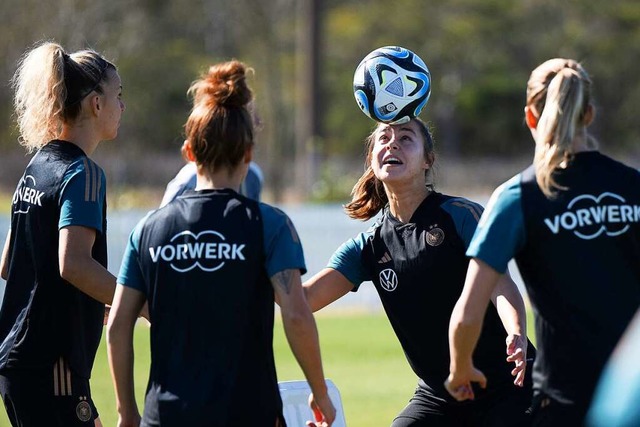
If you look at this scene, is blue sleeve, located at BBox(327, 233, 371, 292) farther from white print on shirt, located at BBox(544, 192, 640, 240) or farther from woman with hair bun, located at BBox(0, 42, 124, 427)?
white print on shirt, located at BBox(544, 192, 640, 240)

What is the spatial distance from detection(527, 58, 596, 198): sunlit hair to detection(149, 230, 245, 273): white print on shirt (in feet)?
3.67

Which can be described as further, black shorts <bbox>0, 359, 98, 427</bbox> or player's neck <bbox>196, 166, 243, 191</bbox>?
black shorts <bbox>0, 359, 98, 427</bbox>

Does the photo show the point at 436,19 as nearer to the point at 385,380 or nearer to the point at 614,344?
the point at 385,380

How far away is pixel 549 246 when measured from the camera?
3.86m

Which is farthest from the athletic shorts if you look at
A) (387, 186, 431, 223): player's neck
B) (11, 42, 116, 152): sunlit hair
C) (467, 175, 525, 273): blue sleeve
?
(11, 42, 116, 152): sunlit hair

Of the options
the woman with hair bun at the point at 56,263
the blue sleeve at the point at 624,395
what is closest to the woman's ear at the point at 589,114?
the blue sleeve at the point at 624,395

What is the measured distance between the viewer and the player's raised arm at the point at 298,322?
387 centimetres

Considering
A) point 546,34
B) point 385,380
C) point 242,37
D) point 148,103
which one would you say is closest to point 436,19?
point 546,34

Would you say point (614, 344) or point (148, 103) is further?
point (148, 103)

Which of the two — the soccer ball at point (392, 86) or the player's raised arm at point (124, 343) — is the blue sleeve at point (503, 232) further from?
the soccer ball at point (392, 86)

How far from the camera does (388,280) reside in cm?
498

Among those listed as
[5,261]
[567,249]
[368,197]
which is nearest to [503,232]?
[567,249]

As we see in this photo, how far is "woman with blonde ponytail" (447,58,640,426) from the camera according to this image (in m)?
3.84

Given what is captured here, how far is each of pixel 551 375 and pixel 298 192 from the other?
28.1 metres
